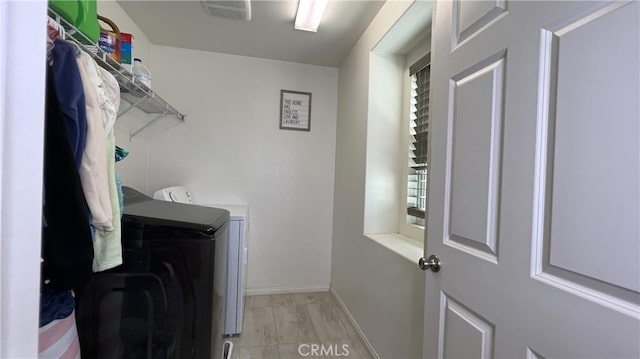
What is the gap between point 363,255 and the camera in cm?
212

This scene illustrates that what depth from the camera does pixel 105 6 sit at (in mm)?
1777

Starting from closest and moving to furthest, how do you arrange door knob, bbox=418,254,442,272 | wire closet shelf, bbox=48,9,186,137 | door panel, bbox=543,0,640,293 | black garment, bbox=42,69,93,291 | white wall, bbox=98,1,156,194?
door panel, bbox=543,0,640,293, black garment, bbox=42,69,93,291, wire closet shelf, bbox=48,9,186,137, door knob, bbox=418,254,442,272, white wall, bbox=98,1,156,194

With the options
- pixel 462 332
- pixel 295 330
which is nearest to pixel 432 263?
pixel 462 332

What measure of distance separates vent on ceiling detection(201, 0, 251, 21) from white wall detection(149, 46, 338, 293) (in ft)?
2.48

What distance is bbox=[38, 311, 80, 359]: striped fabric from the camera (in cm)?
74

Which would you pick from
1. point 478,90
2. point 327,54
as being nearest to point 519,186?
point 478,90

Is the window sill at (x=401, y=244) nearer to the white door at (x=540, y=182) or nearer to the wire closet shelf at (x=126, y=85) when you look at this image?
the white door at (x=540, y=182)

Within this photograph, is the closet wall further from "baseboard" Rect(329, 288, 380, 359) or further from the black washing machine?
the black washing machine

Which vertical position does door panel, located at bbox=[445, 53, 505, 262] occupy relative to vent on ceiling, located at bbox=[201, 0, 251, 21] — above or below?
below

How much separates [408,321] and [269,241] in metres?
1.65

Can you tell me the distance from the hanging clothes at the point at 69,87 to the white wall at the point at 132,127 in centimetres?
146

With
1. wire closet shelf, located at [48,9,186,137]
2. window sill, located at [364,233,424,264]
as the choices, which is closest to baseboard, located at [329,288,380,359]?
window sill, located at [364,233,424,264]

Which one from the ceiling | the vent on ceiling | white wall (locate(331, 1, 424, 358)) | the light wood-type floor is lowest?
the light wood-type floor

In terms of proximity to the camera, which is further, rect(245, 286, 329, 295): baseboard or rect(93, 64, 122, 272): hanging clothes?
rect(245, 286, 329, 295): baseboard
